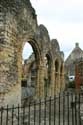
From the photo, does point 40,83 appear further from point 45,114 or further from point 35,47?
point 45,114

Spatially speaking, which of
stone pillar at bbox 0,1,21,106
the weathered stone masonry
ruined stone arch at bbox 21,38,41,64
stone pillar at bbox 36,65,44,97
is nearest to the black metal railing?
stone pillar at bbox 0,1,21,106

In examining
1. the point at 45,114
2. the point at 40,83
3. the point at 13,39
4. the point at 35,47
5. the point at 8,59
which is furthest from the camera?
the point at 40,83

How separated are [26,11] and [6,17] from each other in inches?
95.5

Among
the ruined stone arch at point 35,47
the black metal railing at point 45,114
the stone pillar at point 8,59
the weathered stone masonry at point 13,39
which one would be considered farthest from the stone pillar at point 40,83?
the stone pillar at point 8,59

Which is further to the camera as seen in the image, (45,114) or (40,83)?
(40,83)

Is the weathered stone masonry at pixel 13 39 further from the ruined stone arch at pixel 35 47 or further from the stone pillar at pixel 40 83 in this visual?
the stone pillar at pixel 40 83

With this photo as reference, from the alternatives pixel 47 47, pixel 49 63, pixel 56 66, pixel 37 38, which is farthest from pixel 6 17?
pixel 56 66

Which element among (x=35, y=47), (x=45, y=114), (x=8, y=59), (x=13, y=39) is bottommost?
(x=45, y=114)

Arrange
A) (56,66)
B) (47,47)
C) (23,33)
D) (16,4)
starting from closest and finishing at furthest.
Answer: (16,4)
(23,33)
(47,47)
(56,66)

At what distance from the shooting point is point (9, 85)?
10.5 metres

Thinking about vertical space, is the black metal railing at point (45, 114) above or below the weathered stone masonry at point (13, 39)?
below

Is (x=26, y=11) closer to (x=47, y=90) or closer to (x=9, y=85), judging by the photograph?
(x=9, y=85)

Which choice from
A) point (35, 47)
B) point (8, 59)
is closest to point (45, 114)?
point (8, 59)

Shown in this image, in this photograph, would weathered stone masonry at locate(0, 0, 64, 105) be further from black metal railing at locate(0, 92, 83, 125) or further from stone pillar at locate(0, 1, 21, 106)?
black metal railing at locate(0, 92, 83, 125)
